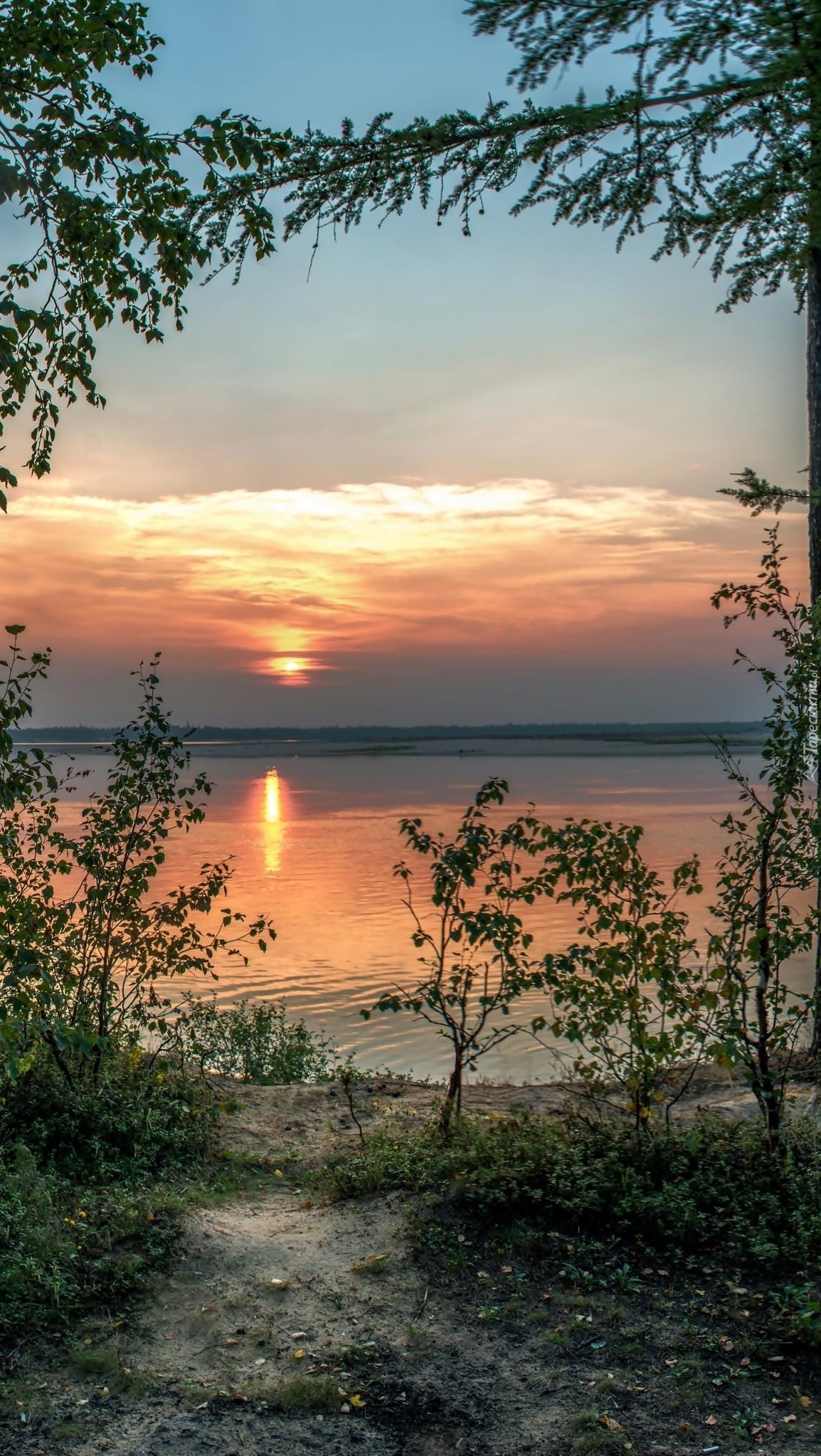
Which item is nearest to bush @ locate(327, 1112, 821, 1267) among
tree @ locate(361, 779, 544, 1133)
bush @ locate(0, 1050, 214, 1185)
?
tree @ locate(361, 779, 544, 1133)

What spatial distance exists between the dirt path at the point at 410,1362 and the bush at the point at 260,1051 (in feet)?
12.4

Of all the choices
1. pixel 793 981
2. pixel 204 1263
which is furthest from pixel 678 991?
pixel 793 981

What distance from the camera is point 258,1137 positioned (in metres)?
7.65

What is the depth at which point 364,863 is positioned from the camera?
26.7 metres

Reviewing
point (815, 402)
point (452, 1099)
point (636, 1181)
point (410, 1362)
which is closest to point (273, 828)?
point (815, 402)

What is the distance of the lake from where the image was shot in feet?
40.2

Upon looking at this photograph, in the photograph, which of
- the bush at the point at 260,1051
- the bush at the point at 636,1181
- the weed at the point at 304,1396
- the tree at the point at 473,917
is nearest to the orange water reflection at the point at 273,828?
the bush at the point at 260,1051

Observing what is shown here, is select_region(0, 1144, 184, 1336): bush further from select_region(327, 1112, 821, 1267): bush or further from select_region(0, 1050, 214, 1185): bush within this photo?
select_region(327, 1112, 821, 1267): bush

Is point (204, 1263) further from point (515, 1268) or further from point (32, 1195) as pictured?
point (515, 1268)

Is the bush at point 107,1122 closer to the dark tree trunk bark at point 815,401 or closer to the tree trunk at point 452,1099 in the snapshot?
the tree trunk at point 452,1099

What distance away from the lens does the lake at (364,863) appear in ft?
40.2

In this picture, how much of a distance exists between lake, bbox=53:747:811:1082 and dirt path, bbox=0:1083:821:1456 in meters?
4.69

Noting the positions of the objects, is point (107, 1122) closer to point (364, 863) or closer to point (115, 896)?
point (115, 896)

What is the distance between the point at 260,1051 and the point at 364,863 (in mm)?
16622
